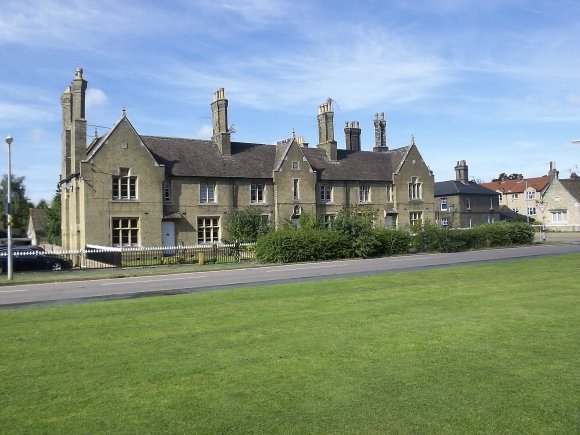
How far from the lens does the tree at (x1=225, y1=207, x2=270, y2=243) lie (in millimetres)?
41000

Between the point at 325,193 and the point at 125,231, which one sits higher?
the point at 325,193

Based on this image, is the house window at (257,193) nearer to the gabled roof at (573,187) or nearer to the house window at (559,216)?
the gabled roof at (573,187)

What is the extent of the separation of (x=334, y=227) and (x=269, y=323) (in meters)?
24.3

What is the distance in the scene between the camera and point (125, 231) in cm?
3828

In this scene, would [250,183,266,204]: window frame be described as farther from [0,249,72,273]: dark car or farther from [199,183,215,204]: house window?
[0,249,72,273]: dark car

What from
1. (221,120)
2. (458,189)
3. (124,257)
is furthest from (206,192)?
(458,189)

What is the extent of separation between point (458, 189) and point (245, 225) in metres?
38.3

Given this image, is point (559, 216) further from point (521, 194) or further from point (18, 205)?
point (18, 205)

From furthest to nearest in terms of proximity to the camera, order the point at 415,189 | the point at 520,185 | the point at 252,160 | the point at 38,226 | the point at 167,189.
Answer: the point at 520,185 → the point at 38,226 → the point at 415,189 → the point at 252,160 → the point at 167,189

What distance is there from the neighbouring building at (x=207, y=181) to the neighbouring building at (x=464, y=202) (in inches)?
678

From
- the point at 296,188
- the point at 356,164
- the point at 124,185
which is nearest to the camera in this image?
the point at 124,185

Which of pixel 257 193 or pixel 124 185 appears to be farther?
pixel 257 193

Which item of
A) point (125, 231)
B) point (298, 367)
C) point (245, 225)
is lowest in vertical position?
point (298, 367)

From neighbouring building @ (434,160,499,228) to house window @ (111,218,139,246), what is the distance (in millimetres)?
41799
